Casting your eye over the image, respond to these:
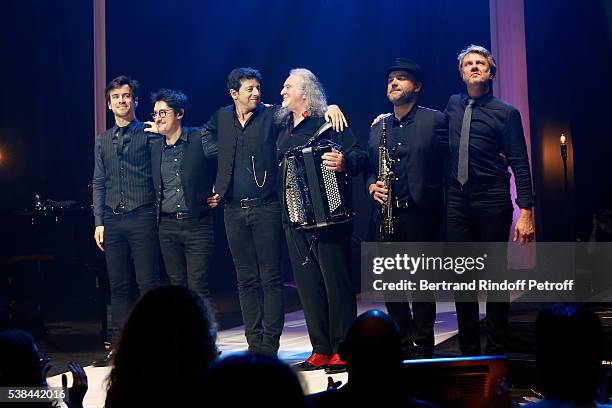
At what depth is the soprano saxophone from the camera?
529 cm

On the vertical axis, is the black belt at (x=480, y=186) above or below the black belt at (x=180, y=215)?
above

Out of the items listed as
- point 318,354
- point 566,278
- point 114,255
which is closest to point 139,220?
point 114,255

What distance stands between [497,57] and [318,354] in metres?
5.49

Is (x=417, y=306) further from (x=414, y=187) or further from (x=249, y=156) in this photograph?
(x=249, y=156)

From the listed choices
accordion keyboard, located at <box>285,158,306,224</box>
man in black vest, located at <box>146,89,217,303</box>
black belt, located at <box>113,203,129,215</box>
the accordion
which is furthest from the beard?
black belt, located at <box>113,203,129,215</box>

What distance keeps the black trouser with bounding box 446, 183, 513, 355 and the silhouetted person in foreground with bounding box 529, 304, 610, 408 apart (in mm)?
2698

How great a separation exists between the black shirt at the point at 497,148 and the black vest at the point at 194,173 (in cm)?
177

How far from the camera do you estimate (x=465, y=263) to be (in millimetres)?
5242

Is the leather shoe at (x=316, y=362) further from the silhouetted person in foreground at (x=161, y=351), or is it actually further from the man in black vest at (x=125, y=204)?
the silhouetted person in foreground at (x=161, y=351)

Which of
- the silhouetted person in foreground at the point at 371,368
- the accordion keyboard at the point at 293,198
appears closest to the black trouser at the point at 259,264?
the accordion keyboard at the point at 293,198

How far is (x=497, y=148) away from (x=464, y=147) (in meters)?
0.20

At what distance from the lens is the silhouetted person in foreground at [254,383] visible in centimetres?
150

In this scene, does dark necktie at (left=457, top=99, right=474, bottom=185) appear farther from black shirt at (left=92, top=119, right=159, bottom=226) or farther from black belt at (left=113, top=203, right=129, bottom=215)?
black belt at (left=113, top=203, right=129, bottom=215)

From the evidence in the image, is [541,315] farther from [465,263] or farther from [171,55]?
[171,55]
